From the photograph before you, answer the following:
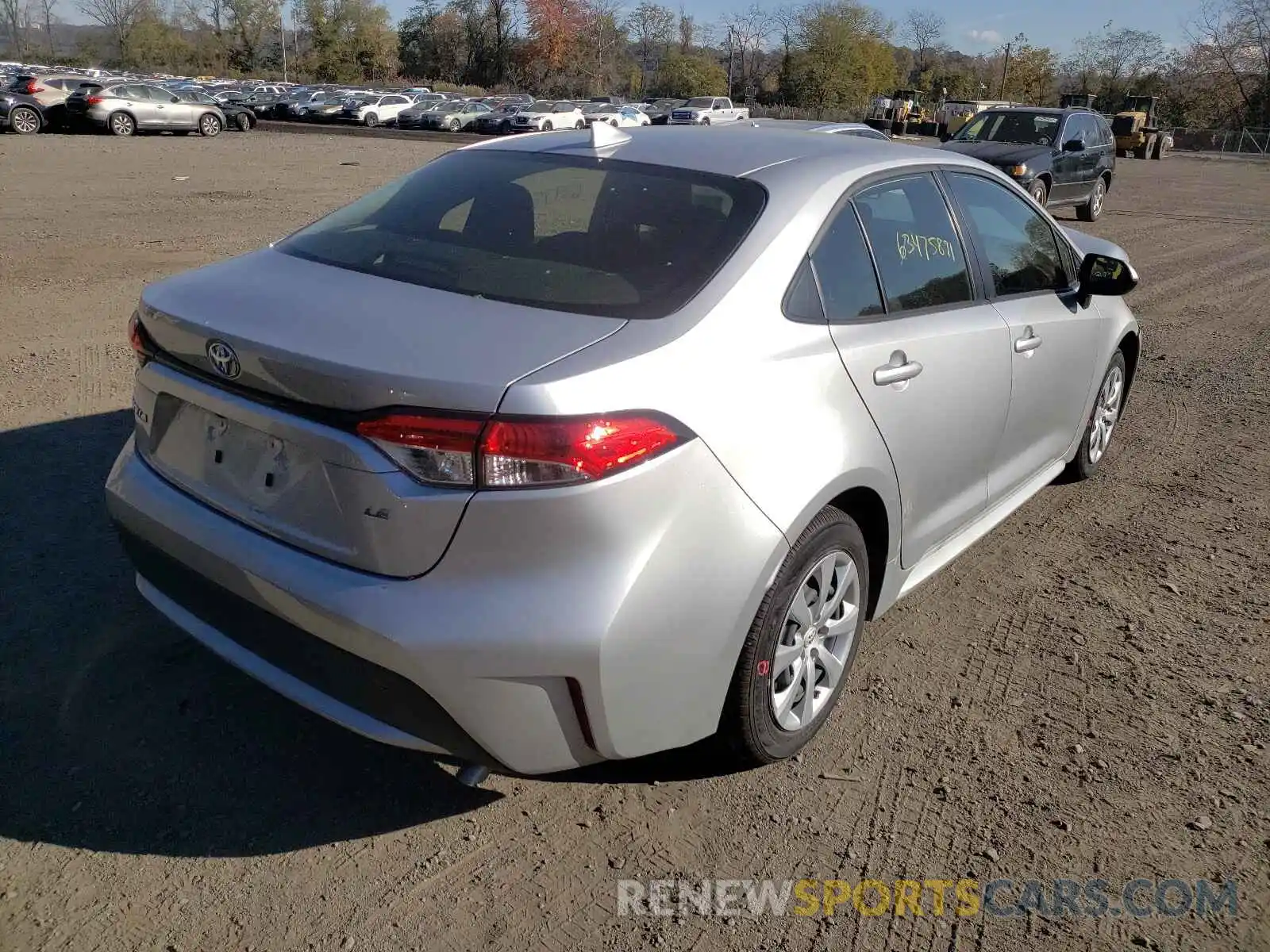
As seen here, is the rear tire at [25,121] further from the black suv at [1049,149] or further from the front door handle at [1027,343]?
the front door handle at [1027,343]

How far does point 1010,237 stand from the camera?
13.4ft

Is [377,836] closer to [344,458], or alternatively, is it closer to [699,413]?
[344,458]

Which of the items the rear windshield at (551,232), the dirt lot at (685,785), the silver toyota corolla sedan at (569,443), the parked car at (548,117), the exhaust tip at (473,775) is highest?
the parked car at (548,117)

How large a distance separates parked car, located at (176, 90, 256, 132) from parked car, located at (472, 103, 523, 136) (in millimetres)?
9361

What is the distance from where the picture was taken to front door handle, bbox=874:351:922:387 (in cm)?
303

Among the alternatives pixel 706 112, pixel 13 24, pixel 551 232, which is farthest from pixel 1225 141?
pixel 13 24

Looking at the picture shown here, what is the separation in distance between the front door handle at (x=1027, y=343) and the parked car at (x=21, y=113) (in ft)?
97.7

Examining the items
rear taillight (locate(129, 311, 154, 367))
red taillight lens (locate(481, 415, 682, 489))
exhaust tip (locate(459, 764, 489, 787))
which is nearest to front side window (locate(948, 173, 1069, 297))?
red taillight lens (locate(481, 415, 682, 489))

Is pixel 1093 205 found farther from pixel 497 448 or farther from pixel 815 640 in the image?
pixel 497 448

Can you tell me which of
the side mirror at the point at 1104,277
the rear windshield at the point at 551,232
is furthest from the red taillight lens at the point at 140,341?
the side mirror at the point at 1104,277

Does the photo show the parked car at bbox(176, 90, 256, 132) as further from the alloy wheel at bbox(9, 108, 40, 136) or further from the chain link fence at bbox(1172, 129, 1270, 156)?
the chain link fence at bbox(1172, 129, 1270, 156)

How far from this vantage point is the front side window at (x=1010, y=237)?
3.84 meters

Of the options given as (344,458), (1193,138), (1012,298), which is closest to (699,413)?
(344,458)

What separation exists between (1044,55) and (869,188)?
10969cm
